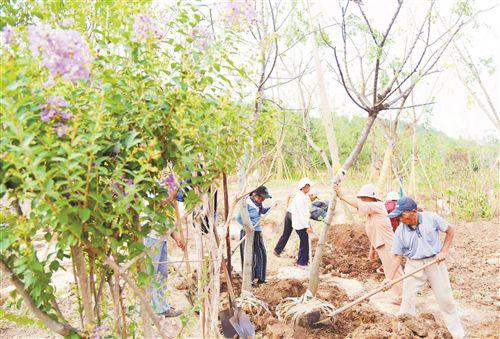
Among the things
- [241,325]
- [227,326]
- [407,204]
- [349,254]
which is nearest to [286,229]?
[349,254]

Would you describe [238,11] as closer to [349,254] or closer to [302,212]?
[302,212]

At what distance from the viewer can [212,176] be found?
7.14ft

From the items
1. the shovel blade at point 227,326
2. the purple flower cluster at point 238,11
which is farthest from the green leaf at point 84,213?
the shovel blade at point 227,326

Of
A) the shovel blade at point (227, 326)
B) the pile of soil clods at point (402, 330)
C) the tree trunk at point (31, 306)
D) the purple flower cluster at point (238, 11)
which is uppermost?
the purple flower cluster at point (238, 11)

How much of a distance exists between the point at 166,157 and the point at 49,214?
607 mm

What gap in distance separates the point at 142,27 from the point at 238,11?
0.53m

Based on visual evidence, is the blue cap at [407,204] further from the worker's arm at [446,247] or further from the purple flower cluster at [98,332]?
the purple flower cluster at [98,332]

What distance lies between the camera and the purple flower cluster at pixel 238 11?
7.00 feet

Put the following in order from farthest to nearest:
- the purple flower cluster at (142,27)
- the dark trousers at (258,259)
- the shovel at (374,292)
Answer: the dark trousers at (258,259), the shovel at (374,292), the purple flower cluster at (142,27)

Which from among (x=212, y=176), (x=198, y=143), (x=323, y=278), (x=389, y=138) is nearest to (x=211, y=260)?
(x=212, y=176)

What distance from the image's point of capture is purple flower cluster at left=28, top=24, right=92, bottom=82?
1579 mm

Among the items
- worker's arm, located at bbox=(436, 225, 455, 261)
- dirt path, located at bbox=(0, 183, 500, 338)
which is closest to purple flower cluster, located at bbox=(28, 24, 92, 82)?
dirt path, located at bbox=(0, 183, 500, 338)

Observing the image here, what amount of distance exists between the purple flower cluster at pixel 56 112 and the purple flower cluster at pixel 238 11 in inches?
34.8

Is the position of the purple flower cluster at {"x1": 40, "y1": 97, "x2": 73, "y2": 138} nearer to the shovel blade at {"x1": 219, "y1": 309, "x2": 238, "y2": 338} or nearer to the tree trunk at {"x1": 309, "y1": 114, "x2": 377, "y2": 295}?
the shovel blade at {"x1": 219, "y1": 309, "x2": 238, "y2": 338}
